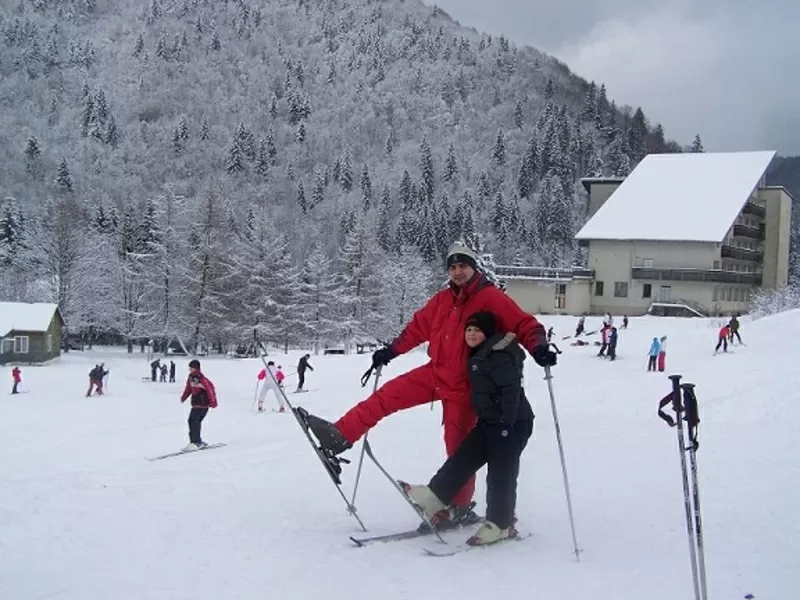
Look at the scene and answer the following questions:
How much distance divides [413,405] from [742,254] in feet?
179

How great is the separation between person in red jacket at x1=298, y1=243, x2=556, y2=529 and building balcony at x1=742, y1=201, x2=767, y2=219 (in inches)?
2136

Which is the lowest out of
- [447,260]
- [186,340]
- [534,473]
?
[186,340]

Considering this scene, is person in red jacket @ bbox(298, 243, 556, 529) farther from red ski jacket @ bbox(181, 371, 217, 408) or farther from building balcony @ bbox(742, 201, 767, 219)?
building balcony @ bbox(742, 201, 767, 219)

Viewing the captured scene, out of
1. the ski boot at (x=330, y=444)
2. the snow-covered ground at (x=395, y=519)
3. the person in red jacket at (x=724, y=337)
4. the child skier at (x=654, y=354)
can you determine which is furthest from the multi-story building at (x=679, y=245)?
the ski boot at (x=330, y=444)

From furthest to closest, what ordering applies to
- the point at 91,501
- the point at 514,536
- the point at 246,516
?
the point at 91,501 < the point at 246,516 < the point at 514,536

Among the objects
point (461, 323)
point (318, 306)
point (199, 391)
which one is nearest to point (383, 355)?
point (461, 323)

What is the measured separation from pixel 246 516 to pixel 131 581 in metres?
1.60

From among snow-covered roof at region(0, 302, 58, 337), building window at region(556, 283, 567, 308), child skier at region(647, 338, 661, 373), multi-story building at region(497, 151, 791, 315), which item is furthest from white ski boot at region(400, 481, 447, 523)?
building window at region(556, 283, 567, 308)

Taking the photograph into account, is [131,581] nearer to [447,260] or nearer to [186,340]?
[447,260]

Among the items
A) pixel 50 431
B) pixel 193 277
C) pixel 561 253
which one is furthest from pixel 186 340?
A: pixel 561 253

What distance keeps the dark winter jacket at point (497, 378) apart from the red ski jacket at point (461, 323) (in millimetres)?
162

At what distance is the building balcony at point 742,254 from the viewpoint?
5031cm

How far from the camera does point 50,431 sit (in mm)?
17156

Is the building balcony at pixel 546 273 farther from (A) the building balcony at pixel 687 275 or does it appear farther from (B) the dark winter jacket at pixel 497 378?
(B) the dark winter jacket at pixel 497 378
